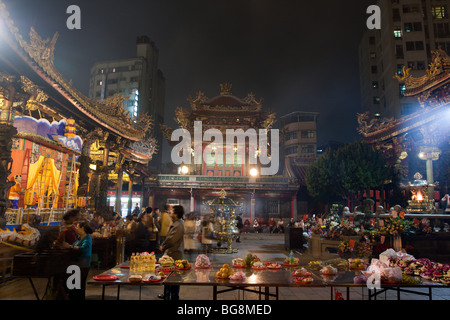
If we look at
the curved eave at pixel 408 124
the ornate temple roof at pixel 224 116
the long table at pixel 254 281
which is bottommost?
the long table at pixel 254 281

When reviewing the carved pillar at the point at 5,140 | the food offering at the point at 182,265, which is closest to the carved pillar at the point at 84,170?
the carved pillar at the point at 5,140

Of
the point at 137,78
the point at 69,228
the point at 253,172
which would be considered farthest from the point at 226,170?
the point at 137,78

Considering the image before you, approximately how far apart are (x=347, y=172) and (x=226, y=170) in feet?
37.5

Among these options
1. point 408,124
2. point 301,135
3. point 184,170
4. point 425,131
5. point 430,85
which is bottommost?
point 184,170

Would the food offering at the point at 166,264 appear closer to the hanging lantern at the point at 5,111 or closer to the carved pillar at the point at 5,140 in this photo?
the carved pillar at the point at 5,140

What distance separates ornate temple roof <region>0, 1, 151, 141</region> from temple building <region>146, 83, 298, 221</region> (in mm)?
11094

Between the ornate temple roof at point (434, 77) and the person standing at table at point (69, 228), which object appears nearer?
the person standing at table at point (69, 228)

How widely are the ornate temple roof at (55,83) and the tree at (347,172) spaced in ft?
47.0

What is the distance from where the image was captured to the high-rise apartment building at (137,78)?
4438 centimetres

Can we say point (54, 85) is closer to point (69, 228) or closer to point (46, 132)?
point (46, 132)

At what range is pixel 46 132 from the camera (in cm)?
1103

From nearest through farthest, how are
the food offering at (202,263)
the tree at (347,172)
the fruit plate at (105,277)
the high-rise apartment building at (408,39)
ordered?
the fruit plate at (105,277), the food offering at (202,263), the tree at (347,172), the high-rise apartment building at (408,39)
